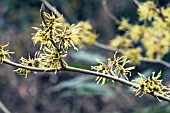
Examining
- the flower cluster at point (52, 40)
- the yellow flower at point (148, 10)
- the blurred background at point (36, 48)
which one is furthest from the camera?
the blurred background at point (36, 48)

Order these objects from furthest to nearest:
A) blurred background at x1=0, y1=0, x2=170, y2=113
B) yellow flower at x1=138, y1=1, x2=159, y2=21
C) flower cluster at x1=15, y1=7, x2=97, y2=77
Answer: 1. blurred background at x1=0, y1=0, x2=170, y2=113
2. yellow flower at x1=138, y1=1, x2=159, y2=21
3. flower cluster at x1=15, y1=7, x2=97, y2=77

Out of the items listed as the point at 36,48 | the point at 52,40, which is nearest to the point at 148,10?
the point at 52,40

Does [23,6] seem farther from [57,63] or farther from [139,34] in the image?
[57,63]

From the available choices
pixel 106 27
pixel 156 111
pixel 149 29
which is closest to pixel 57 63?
pixel 156 111

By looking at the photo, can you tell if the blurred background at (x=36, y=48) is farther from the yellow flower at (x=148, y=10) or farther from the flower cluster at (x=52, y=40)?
the flower cluster at (x=52, y=40)

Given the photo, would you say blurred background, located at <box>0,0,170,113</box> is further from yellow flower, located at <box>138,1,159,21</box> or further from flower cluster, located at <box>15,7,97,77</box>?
flower cluster, located at <box>15,7,97,77</box>

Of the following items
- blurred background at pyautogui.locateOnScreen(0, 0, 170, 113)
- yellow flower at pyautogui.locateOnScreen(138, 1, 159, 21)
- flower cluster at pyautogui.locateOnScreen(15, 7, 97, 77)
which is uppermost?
blurred background at pyautogui.locateOnScreen(0, 0, 170, 113)

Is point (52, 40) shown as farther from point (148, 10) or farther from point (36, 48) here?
point (36, 48)

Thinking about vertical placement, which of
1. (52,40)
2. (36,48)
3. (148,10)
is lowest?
(52,40)

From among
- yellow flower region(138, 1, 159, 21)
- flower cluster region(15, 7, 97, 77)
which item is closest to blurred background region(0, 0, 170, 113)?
yellow flower region(138, 1, 159, 21)

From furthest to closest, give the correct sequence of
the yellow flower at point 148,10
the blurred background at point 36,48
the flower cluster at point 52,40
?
1. the blurred background at point 36,48
2. the yellow flower at point 148,10
3. the flower cluster at point 52,40

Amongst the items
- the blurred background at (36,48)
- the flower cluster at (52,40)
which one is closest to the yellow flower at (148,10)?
the flower cluster at (52,40)
